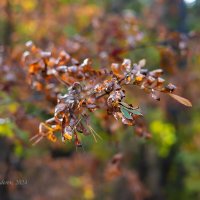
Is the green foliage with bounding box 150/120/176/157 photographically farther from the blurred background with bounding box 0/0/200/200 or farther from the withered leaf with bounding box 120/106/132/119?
the withered leaf with bounding box 120/106/132/119

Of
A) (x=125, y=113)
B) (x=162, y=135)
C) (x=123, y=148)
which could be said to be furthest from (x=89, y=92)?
(x=123, y=148)

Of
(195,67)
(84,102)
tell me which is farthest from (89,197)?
(84,102)

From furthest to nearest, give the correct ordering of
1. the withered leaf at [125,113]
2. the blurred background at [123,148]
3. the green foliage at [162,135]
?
the green foliage at [162,135]
the blurred background at [123,148]
the withered leaf at [125,113]

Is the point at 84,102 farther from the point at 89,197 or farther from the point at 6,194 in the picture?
the point at 89,197

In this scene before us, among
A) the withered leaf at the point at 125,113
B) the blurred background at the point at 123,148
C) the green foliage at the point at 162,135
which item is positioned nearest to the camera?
the withered leaf at the point at 125,113

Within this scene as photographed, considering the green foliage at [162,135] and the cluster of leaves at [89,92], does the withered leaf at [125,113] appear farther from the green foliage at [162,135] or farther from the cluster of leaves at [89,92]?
the green foliage at [162,135]

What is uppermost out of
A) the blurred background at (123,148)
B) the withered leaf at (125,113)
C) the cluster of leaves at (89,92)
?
the withered leaf at (125,113)

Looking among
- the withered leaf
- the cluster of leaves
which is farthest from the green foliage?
the withered leaf

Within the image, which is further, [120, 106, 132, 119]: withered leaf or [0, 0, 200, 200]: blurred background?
[0, 0, 200, 200]: blurred background

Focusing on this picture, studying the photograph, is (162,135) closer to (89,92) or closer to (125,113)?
(89,92)

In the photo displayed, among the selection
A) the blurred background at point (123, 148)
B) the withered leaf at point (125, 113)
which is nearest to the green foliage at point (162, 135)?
the blurred background at point (123, 148)

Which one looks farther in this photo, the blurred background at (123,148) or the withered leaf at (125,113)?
the blurred background at (123,148)
